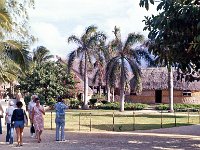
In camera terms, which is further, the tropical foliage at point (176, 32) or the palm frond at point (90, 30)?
the palm frond at point (90, 30)

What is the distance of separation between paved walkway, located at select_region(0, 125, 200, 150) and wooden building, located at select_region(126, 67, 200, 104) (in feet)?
124

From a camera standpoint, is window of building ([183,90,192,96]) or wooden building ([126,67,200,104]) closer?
wooden building ([126,67,200,104])

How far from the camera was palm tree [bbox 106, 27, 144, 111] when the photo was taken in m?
41.6

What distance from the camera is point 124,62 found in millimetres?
42406

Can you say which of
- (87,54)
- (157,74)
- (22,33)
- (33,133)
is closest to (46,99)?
(87,54)

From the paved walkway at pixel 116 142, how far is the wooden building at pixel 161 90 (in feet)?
124

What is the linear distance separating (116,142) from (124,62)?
84.8 ft

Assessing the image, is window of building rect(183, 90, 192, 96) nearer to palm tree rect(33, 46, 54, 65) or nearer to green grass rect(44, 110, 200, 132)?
palm tree rect(33, 46, 54, 65)

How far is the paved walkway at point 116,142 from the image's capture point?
15234 millimetres

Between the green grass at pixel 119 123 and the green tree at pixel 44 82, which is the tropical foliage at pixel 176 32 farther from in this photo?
the green tree at pixel 44 82

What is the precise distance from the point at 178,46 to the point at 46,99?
3647 centimetres

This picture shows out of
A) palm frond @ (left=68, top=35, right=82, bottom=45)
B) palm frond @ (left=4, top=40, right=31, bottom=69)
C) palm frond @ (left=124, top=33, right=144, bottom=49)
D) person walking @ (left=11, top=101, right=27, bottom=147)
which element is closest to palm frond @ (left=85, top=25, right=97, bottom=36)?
palm frond @ (left=68, top=35, right=82, bottom=45)

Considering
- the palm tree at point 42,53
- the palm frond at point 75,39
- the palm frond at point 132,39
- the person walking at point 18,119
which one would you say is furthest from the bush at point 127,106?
the person walking at point 18,119

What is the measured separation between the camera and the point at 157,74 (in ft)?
201
